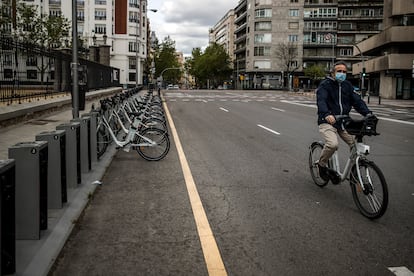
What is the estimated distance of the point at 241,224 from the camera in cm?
498

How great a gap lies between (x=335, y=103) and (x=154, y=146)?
3.94 m

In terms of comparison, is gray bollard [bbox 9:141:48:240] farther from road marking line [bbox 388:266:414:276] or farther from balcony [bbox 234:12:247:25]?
balcony [bbox 234:12:247:25]

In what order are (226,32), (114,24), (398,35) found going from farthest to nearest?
1. (226,32)
2. (114,24)
3. (398,35)

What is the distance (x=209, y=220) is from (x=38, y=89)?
41.9 ft

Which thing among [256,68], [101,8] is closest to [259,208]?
[101,8]

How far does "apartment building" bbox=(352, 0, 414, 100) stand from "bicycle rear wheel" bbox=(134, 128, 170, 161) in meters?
41.5

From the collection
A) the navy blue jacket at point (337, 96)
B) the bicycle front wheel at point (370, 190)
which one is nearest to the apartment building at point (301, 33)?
the navy blue jacket at point (337, 96)

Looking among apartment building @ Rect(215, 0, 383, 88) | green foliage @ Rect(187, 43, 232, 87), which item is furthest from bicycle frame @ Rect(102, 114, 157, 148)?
green foliage @ Rect(187, 43, 232, 87)

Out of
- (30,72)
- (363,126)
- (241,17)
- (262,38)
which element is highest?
(241,17)

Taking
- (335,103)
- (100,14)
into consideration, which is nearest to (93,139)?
(335,103)

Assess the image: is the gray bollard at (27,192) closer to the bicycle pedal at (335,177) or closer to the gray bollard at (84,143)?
the gray bollard at (84,143)

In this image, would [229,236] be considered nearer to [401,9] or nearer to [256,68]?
[401,9]

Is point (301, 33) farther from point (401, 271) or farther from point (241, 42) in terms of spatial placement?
point (401, 271)

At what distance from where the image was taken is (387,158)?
9414 millimetres
